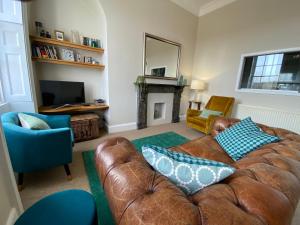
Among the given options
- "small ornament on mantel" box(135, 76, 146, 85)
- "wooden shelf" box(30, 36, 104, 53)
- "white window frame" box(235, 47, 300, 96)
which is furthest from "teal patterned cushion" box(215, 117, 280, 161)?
"wooden shelf" box(30, 36, 104, 53)

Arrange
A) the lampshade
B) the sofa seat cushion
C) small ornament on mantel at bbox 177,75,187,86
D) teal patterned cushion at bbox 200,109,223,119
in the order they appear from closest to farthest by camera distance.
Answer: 1. the sofa seat cushion
2. teal patterned cushion at bbox 200,109,223,119
3. the lampshade
4. small ornament on mantel at bbox 177,75,187,86

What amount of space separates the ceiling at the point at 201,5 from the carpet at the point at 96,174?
3423 millimetres

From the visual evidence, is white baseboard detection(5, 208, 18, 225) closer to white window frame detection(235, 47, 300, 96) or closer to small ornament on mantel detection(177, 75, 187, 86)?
small ornament on mantel detection(177, 75, 187, 86)

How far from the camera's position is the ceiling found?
142 inches

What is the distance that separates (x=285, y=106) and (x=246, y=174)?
3.04 meters

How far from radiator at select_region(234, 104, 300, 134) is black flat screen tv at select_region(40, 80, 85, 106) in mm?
3694

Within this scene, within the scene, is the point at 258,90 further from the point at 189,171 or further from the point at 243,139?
the point at 189,171

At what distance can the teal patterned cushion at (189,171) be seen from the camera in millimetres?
673

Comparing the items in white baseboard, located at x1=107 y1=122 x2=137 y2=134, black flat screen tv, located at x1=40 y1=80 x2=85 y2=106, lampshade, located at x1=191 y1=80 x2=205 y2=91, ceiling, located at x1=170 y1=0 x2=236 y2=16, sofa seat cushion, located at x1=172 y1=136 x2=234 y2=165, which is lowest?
white baseboard, located at x1=107 y1=122 x2=137 y2=134

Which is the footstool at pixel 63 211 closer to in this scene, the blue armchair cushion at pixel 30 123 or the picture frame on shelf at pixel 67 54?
the blue armchair cushion at pixel 30 123

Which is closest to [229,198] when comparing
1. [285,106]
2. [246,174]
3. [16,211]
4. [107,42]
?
[246,174]

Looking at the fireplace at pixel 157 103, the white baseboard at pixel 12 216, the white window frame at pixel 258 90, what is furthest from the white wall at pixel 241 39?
the white baseboard at pixel 12 216

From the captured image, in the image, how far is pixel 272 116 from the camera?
9.45ft

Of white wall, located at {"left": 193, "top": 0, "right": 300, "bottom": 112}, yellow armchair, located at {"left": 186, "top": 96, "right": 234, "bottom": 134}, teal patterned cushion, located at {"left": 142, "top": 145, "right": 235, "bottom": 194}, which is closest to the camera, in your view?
teal patterned cushion, located at {"left": 142, "top": 145, "right": 235, "bottom": 194}
